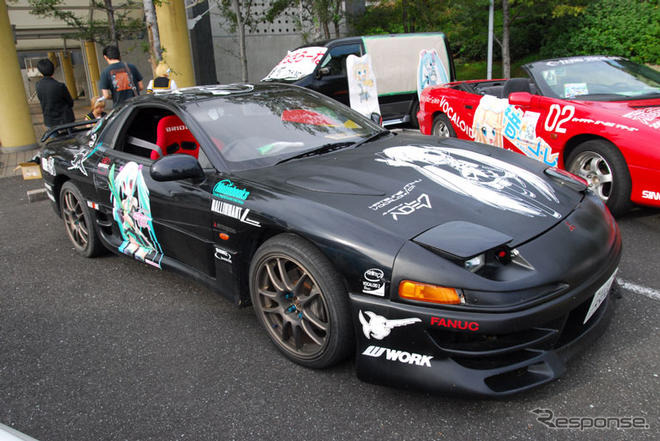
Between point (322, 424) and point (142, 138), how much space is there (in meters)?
2.56

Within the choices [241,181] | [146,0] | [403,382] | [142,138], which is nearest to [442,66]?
[146,0]

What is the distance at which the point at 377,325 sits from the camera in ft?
7.13

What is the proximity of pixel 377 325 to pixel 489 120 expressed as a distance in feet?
12.7

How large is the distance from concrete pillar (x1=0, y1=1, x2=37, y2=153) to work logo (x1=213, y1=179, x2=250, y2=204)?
903 centimetres

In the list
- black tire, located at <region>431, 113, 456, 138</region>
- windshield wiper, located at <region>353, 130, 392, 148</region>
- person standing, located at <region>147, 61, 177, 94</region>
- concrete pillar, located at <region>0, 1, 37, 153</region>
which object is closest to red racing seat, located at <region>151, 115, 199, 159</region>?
windshield wiper, located at <region>353, 130, 392, 148</region>

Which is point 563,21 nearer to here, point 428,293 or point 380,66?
point 380,66

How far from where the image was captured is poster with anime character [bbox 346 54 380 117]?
8898 mm

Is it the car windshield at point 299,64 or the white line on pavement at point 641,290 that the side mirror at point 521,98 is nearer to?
the white line on pavement at point 641,290

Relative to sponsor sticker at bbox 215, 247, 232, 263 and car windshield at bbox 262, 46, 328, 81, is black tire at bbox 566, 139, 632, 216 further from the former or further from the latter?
car windshield at bbox 262, 46, 328, 81

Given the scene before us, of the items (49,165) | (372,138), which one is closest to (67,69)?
(49,165)

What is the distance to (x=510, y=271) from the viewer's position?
6.88 feet

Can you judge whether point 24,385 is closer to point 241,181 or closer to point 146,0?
point 241,181

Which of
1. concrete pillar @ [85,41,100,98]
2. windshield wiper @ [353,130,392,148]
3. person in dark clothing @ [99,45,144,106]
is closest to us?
windshield wiper @ [353,130,392,148]

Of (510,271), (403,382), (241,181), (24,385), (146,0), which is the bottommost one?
(24,385)
